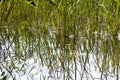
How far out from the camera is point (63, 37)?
4039 millimetres

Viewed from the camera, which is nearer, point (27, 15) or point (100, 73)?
point (100, 73)

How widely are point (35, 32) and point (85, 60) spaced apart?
1086 mm

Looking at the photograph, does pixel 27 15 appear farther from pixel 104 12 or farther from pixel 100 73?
pixel 100 73

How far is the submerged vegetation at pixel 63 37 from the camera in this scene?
10.5ft

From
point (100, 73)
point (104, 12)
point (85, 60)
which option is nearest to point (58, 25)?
point (104, 12)

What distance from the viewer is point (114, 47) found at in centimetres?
366

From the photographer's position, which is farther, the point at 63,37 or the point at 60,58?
the point at 63,37

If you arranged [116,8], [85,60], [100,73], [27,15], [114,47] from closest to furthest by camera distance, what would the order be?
[100,73], [85,60], [114,47], [116,8], [27,15]

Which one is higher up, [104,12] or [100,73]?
[104,12]

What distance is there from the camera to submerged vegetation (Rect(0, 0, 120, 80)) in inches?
125

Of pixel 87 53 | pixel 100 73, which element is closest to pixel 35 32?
pixel 87 53

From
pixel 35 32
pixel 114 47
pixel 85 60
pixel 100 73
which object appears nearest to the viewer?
pixel 100 73

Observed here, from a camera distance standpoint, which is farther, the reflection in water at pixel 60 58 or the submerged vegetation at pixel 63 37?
the submerged vegetation at pixel 63 37

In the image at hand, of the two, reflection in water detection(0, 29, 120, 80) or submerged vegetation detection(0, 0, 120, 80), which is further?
submerged vegetation detection(0, 0, 120, 80)
